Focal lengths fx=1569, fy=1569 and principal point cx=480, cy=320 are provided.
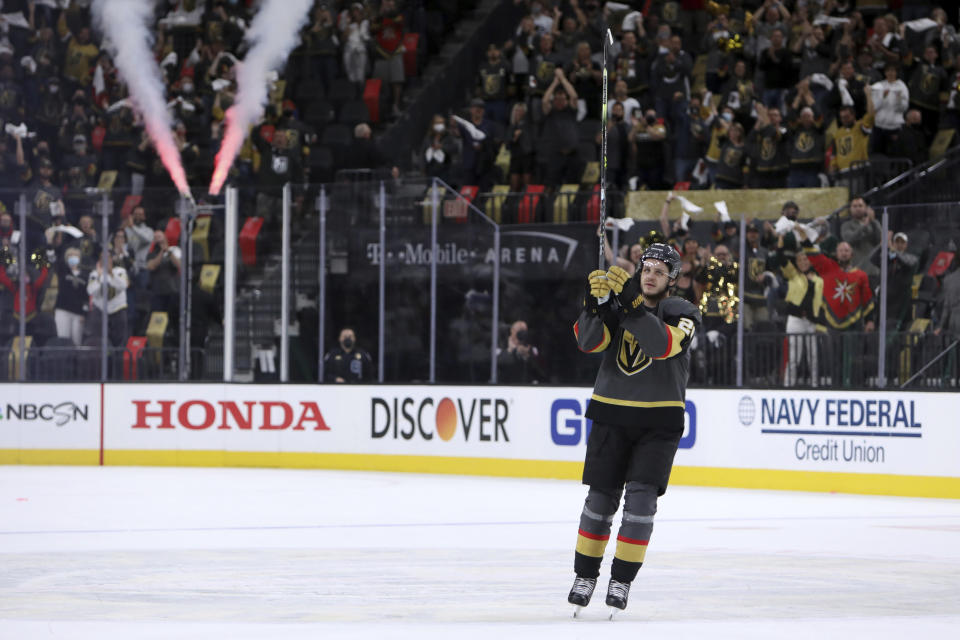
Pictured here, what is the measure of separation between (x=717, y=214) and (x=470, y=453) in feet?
11.5

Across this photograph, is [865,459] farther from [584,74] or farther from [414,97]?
[414,97]

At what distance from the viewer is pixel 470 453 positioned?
52.5 ft

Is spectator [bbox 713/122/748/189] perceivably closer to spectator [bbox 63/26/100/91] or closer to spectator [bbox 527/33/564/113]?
spectator [bbox 527/33/564/113]

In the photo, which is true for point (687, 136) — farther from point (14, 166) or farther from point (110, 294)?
point (14, 166)

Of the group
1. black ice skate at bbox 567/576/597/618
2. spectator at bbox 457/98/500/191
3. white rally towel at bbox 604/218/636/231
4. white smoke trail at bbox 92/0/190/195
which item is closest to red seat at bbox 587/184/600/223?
white rally towel at bbox 604/218/636/231

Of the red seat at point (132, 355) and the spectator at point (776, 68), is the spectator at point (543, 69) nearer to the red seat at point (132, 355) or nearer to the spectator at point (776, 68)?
the spectator at point (776, 68)

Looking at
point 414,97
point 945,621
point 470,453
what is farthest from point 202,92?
point 945,621

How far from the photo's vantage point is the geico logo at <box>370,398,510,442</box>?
15.9 m

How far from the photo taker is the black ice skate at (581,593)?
666cm

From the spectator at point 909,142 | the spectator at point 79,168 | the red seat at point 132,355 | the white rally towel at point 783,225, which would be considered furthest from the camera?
the spectator at point 79,168

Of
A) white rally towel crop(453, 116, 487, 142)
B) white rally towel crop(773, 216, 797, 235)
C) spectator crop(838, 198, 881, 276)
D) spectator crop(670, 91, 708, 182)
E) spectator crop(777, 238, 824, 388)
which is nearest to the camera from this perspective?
spectator crop(838, 198, 881, 276)

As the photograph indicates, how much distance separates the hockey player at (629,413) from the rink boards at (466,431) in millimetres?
7399

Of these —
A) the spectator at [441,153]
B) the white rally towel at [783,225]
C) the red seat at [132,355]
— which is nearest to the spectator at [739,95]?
the spectator at [441,153]

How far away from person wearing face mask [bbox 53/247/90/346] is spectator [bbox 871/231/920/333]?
798cm
